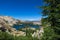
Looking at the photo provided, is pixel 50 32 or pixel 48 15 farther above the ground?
pixel 48 15

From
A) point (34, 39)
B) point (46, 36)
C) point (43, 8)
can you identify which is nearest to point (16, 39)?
point (34, 39)

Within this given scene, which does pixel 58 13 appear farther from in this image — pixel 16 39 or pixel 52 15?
pixel 16 39

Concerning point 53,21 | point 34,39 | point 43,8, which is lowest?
point 34,39

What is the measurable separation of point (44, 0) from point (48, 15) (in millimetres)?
1620

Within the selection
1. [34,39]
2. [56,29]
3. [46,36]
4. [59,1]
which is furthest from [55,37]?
[34,39]

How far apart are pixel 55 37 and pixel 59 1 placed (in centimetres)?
337

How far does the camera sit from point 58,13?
18.2 meters

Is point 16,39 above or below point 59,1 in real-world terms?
below

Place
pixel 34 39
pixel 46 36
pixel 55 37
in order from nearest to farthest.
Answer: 1. pixel 55 37
2. pixel 46 36
3. pixel 34 39

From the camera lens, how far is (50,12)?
738 inches

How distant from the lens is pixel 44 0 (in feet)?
63.4

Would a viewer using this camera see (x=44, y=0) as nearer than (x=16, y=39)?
Yes

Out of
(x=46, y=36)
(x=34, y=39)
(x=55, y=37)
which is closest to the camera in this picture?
(x=55, y=37)

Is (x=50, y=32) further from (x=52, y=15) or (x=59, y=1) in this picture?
(x=59, y=1)
